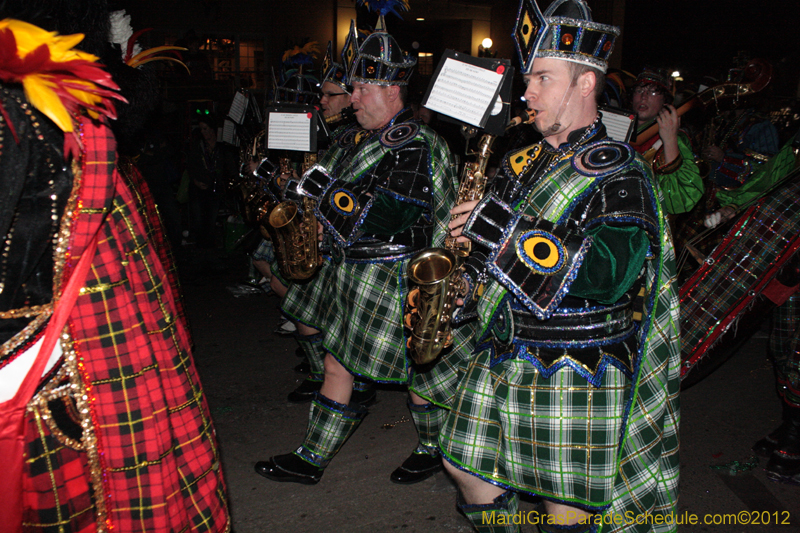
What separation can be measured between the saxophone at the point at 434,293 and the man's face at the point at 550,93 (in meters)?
0.05

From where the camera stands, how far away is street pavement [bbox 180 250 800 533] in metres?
2.93

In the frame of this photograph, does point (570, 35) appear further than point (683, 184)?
No

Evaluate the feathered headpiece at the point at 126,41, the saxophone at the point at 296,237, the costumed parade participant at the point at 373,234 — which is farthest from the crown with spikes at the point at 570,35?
the saxophone at the point at 296,237

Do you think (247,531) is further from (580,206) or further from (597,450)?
(580,206)

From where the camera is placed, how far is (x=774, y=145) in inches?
219

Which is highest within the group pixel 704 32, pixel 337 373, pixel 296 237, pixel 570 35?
pixel 704 32

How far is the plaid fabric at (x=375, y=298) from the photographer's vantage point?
9.57ft

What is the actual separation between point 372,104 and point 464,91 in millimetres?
1037

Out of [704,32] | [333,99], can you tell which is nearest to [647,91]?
[333,99]

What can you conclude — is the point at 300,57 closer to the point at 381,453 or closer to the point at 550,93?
the point at 381,453

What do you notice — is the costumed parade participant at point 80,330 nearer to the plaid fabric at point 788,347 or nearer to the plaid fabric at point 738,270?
the plaid fabric at point 738,270

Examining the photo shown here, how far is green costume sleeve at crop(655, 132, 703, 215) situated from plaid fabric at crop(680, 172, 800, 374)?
0.33 meters

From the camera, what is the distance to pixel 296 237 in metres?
3.46

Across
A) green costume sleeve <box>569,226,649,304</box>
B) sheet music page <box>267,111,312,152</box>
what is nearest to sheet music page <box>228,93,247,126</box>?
sheet music page <box>267,111,312,152</box>
